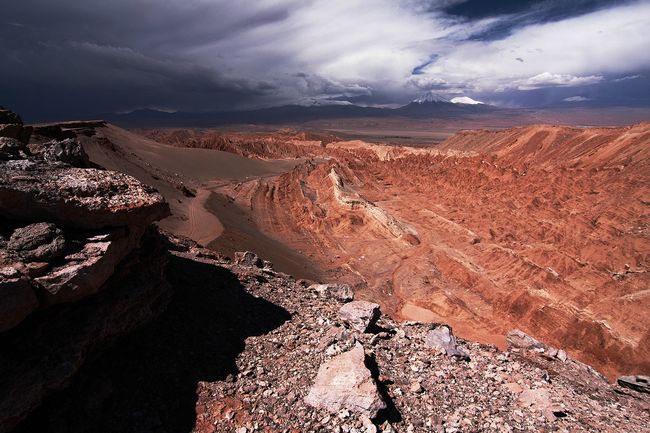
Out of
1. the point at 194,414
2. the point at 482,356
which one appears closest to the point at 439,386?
the point at 482,356

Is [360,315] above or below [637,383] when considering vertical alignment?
above

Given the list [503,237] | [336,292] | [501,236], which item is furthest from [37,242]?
[501,236]

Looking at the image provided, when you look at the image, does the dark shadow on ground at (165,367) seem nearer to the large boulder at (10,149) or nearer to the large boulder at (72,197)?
the large boulder at (72,197)

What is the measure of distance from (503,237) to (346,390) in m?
15.8

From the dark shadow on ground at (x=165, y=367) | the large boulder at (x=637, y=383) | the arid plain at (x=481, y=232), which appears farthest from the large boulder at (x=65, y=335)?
the arid plain at (x=481, y=232)

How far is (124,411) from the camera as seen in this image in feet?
14.8

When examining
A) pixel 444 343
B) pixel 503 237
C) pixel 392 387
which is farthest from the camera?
pixel 503 237

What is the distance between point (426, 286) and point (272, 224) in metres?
12.4

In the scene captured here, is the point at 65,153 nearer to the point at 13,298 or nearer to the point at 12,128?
the point at 12,128

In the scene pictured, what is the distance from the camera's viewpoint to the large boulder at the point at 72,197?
458 cm

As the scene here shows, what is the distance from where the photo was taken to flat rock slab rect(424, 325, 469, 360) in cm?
701

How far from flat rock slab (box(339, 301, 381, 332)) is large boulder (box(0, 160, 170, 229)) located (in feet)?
12.2

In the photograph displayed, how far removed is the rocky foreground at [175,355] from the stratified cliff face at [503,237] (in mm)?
5619

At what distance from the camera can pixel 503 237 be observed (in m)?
18.6
